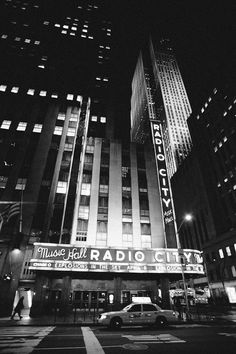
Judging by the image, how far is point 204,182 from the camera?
69938mm

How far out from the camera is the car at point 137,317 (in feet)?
45.1

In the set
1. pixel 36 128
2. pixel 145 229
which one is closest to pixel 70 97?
pixel 36 128

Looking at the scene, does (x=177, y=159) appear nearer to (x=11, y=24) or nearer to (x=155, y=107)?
(x=155, y=107)

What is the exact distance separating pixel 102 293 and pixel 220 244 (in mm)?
38340

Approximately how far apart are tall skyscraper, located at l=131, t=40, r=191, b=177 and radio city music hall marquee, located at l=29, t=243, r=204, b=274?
82393mm

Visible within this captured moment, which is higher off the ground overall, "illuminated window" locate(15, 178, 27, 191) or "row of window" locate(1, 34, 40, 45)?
"row of window" locate(1, 34, 40, 45)

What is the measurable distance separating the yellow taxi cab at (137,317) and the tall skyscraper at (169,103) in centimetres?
9478

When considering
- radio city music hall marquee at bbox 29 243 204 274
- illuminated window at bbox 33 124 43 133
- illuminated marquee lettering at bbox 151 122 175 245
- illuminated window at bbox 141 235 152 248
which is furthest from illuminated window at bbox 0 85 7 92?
illuminated window at bbox 141 235 152 248

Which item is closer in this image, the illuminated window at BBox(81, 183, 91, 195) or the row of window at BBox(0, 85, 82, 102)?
the illuminated window at BBox(81, 183, 91, 195)

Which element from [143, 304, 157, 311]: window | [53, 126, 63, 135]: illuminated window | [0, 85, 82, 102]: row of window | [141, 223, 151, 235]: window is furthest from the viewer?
[0, 85, 82, 102]: row of window

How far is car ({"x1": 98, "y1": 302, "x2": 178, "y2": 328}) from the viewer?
13758 millimetres

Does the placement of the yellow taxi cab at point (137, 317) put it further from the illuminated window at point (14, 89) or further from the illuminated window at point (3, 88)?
the illuminated window at point (3, 88)

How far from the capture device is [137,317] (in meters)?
14.2

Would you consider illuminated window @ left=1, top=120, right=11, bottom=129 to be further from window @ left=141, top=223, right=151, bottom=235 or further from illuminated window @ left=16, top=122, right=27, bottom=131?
window @ left=141, top=223, right=151, bottom=235
